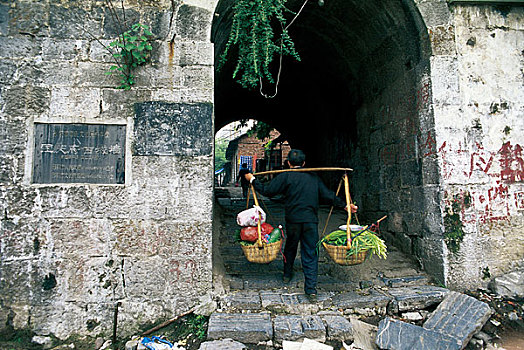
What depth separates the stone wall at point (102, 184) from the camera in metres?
3.14

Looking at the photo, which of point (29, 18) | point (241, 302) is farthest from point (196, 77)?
point (241, 302)

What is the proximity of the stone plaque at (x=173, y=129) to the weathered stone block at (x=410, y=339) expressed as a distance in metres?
2.45

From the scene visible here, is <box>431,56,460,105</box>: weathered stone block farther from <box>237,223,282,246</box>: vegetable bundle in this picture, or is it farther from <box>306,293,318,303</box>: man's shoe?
<box>306,293,318,303</box>: man's shoe

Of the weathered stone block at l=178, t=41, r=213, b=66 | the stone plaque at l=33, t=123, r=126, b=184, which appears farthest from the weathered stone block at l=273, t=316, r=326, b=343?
the weathered stone block at l=178, t=41, r=213, b=66

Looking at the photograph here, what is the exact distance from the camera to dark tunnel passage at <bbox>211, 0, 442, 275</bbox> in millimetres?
4168

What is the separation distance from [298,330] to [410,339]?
984 mm

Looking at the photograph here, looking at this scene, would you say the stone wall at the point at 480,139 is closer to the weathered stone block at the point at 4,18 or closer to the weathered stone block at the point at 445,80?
the weathered stone block at the point at 445,80

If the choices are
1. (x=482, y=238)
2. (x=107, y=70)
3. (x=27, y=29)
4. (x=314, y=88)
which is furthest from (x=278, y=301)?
(x=314, y=88)

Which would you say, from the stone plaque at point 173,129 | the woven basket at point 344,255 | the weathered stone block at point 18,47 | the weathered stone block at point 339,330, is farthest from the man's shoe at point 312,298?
the weathered stone block at point 18,47

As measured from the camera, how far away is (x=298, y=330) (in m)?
2.97

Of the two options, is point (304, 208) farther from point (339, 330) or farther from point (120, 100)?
point (120, 100)

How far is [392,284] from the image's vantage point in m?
3.88

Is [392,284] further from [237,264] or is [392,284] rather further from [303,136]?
[303,136]

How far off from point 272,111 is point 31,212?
25.1 feet
